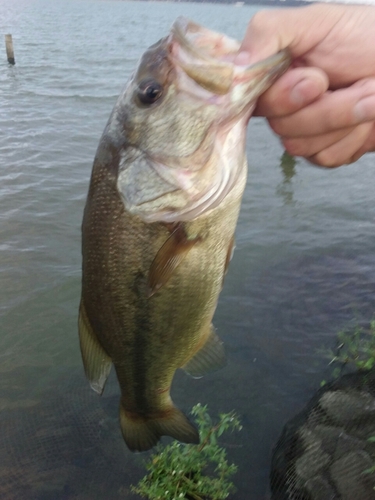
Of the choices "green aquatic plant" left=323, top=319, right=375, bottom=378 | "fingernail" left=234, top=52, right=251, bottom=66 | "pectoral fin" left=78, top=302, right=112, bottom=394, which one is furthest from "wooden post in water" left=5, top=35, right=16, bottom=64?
"fingernail" left=234, top=52, right=251, bottom=66

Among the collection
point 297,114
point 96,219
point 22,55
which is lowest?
point 96,219

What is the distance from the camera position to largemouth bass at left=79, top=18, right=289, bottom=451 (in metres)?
1.65

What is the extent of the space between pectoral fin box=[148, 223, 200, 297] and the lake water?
2.85 m

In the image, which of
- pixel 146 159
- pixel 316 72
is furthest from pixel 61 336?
pixel 316 72

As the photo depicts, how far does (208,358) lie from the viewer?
2.47m

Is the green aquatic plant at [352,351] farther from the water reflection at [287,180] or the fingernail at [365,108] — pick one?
the water reflection at [287,180]

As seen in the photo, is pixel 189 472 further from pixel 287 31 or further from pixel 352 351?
pixel 287 31

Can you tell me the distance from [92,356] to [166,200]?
3.26ft

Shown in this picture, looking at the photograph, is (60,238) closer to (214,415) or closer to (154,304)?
(214,415)

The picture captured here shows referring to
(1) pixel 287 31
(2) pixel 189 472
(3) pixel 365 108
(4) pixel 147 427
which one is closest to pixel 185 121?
(1) pixel 287 31

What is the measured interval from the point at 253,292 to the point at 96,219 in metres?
4.84

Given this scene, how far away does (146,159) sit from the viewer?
1.83 m

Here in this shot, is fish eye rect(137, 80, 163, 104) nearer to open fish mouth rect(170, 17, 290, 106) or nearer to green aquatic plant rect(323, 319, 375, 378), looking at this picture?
open fish mouth rect(170, 17, 290, 106)

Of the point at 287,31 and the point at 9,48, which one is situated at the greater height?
the point at 9,48
